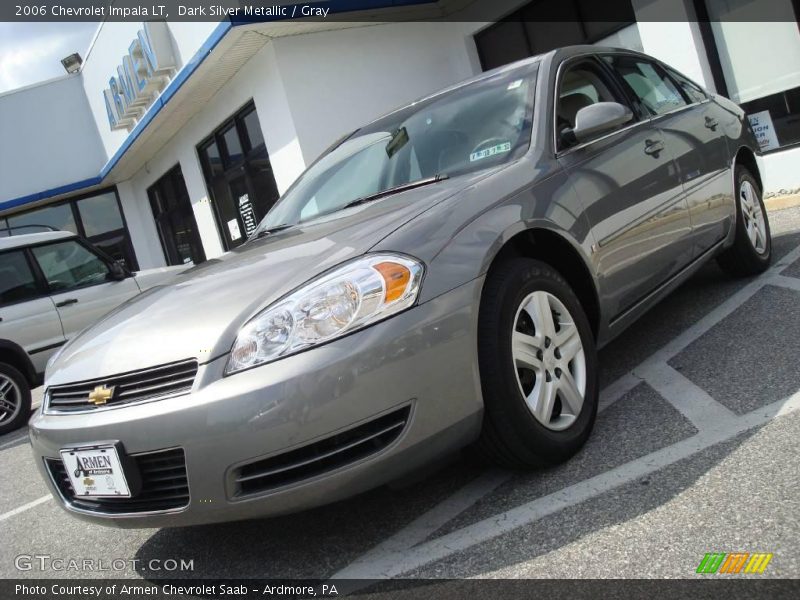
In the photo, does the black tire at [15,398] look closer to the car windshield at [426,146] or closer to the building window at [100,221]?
the car windshield at [426,146]

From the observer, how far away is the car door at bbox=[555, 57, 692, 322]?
2896mm

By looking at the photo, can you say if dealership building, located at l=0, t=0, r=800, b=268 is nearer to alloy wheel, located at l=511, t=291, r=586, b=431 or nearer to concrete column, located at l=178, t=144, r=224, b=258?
concrete column, located at l=178, t=144, r=224, b=258

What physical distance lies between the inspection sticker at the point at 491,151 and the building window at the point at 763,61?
602cm

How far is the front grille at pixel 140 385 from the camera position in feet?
6.83

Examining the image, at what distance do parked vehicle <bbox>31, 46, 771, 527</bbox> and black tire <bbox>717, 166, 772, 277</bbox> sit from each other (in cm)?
116

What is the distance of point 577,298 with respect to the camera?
2857 mm

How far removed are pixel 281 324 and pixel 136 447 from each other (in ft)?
1.83

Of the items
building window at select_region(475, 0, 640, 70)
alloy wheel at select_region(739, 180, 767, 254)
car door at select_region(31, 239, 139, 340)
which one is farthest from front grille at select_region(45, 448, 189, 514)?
building window at select_region(475, 0, 640, 70)

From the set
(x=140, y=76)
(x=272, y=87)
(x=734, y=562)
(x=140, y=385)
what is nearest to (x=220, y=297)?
(x=140, y=385)

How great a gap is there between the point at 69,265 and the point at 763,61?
305 inches

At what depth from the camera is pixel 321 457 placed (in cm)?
202

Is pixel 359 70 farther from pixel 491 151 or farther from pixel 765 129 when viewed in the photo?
pixel 491 151

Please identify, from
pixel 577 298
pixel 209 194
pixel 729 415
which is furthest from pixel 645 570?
pixel 209 194

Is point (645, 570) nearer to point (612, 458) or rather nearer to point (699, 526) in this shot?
point (699, 526)
